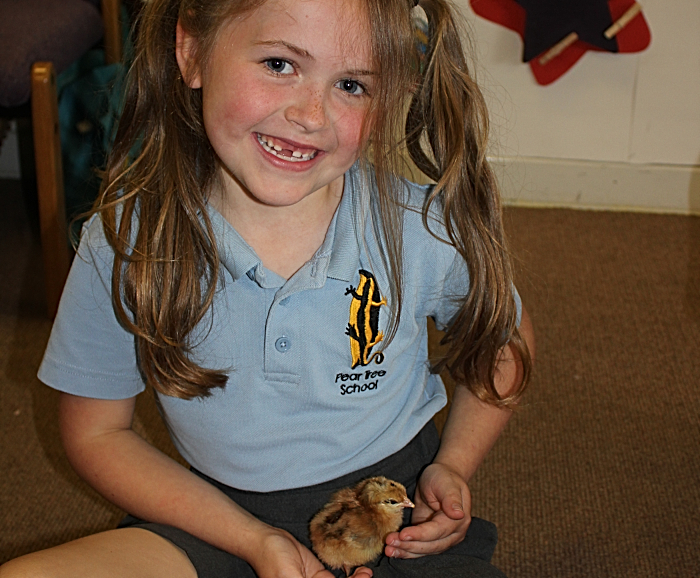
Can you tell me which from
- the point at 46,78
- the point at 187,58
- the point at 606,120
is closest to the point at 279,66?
the point at 187,58

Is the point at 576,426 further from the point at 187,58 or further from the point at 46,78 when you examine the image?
the point at 46,78

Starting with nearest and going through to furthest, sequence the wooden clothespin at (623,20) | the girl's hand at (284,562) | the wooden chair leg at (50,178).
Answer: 1. the girl's hand at (284,562)
2. the wooden chair leg at (50,178)
3. the wooden clothespin at (623,20)

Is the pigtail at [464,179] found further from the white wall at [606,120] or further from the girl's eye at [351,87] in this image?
the white wall at [606,120]

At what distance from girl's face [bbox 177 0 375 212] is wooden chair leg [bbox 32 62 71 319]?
82 cm

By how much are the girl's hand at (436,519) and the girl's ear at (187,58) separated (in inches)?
20.2

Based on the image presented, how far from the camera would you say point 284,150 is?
0.88 m

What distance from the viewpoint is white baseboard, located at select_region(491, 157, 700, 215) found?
2336 millimetres

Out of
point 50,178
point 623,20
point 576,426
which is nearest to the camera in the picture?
point 576,426

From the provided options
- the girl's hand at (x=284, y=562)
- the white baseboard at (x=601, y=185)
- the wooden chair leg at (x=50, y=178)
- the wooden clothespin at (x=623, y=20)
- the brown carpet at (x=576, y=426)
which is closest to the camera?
the girl's hand at (x=284, y=562)

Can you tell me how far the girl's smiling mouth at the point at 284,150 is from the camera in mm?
871

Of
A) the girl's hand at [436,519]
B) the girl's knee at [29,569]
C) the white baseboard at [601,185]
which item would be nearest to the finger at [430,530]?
the girl's hand at [436,519]

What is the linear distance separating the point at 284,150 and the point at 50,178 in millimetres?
969

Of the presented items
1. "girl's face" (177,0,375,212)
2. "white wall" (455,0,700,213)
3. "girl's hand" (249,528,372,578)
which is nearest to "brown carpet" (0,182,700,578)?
"white wall" (455,0,700,213)

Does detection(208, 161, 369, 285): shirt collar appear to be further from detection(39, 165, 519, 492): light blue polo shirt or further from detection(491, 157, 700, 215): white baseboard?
detection(491, 157, 700, 215): white baseboard
